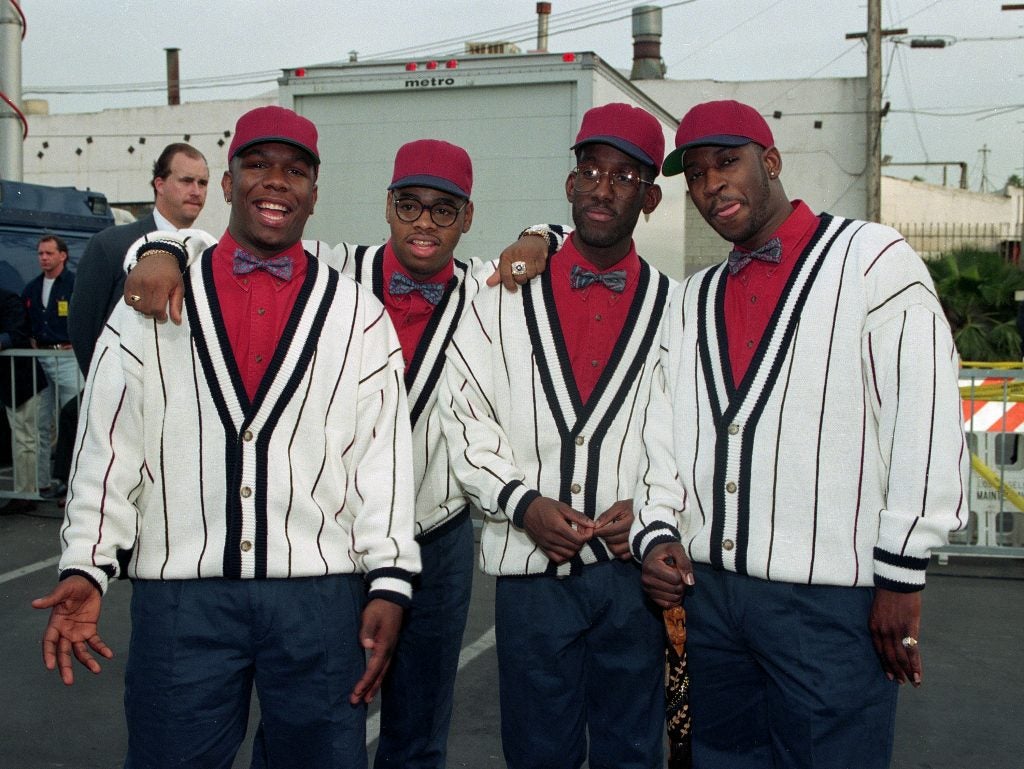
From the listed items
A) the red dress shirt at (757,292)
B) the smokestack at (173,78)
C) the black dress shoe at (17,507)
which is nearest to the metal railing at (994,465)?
the red dress shirt at (757,292)

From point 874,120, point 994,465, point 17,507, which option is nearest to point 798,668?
point 994,465

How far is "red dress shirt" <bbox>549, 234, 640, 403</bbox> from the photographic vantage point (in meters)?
3.10

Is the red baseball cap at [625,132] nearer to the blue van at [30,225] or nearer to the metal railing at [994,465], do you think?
the metal railing at [994,465]

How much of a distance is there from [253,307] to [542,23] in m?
37.4

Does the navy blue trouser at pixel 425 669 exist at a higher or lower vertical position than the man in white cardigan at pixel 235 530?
lower

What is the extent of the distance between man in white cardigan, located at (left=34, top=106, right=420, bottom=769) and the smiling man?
0.45 m

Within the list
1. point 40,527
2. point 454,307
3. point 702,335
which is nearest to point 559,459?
point 702,335

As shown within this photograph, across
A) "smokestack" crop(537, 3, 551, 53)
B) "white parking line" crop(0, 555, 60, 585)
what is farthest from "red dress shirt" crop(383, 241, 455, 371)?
"smokestack" crop(537, 3, 551, 53)

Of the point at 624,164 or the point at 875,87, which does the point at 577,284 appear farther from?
the point at 875,87

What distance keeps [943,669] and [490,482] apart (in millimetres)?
3508

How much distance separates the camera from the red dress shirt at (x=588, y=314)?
3104mm

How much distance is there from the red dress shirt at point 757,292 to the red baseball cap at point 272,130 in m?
1.24

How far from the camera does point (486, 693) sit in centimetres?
500

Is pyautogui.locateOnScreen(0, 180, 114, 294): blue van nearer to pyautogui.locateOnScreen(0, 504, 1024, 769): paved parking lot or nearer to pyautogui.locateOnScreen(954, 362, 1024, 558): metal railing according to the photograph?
pyautogui.locateOnScreen(0, 504, 1024, 769): paved parking lot
